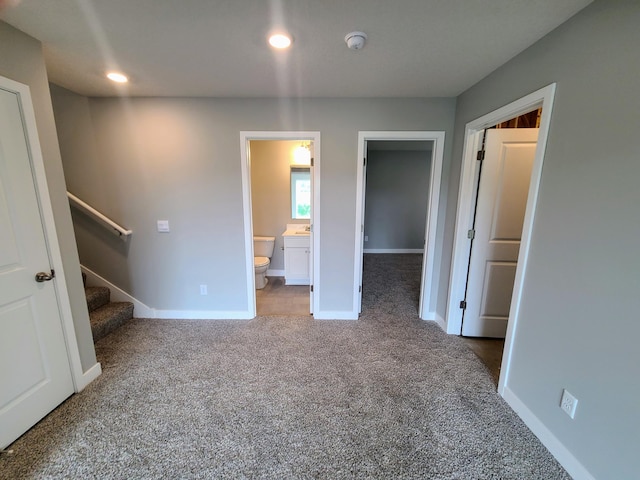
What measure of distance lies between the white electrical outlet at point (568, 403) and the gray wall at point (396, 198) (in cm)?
476

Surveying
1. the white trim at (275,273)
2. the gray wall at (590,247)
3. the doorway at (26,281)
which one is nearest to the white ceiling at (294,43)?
the gray wall at (590,247)

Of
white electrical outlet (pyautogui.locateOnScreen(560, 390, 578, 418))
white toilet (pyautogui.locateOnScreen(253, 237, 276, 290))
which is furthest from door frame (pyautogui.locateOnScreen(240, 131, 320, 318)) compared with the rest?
white electrical outlet (pyautogui.locateOnScreen(560, 390, 578, 418))

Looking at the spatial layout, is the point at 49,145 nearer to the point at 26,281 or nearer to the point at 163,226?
the point at 26,281

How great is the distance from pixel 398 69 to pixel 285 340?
2519 mm

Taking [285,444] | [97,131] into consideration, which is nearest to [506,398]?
[285,444]

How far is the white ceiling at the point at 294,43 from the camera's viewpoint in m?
1.22

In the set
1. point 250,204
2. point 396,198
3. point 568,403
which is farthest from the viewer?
point 396,198

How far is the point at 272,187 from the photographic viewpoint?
4082mm

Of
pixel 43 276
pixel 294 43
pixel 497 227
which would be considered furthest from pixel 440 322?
pixel 43 276

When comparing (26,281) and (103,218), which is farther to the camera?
(103,218)

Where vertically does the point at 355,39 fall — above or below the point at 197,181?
above

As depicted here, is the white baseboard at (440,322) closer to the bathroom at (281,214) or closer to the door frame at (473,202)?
the door frame at (473,202)

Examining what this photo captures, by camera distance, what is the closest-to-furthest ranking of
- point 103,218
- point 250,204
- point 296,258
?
point 103,218
point 250,204
point 296,258

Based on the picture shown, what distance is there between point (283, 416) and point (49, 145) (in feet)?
7.53
